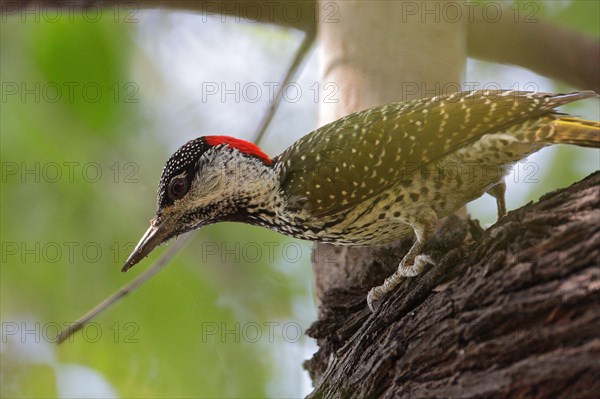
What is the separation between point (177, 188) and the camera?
Answer: 3891 mm

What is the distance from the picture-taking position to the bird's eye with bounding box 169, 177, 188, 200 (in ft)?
12.7

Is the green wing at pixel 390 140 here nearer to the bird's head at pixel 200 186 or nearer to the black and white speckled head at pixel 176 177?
the bird's head at pixel 200 186

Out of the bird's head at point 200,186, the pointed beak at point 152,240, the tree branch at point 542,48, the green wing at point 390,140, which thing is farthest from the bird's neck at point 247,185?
the tree branch at point 542,48

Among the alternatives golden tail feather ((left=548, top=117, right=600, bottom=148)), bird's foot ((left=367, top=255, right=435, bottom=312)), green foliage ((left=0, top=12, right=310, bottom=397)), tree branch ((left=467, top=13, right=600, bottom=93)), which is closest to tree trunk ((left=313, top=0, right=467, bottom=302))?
bird's foot ((left=367, top=255, right=435, bottom=312))

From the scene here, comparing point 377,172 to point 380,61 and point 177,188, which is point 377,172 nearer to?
point 380,61

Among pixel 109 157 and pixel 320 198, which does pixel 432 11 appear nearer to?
pixel 320 198

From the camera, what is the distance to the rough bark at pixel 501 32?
4.41m

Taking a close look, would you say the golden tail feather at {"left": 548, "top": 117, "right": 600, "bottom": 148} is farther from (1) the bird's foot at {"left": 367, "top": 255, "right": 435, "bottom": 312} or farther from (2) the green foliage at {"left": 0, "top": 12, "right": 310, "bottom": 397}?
(2) the green foliage at {"left": 0, "top": 12, "right": 310, "bottom": 397}

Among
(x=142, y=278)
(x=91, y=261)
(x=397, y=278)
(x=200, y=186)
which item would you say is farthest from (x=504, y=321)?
(x=91, y=261)

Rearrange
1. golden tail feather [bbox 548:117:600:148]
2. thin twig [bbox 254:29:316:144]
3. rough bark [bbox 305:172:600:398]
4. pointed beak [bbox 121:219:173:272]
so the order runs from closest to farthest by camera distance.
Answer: rough bark [bbox 305:172:600:398] < golden tail feather [bbox 548:117:600:148] < pointed beak [bbox 121:219:173:272] < thin twig [bbox 254:29:316:144]

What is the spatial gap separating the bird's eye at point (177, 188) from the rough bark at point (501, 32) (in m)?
1.24

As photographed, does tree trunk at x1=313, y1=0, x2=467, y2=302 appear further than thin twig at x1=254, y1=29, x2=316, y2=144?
No

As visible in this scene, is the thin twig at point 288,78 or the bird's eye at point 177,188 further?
the thin twig at point 288,78

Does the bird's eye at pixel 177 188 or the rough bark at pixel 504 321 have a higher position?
the bird's eye at pixel 177 188
